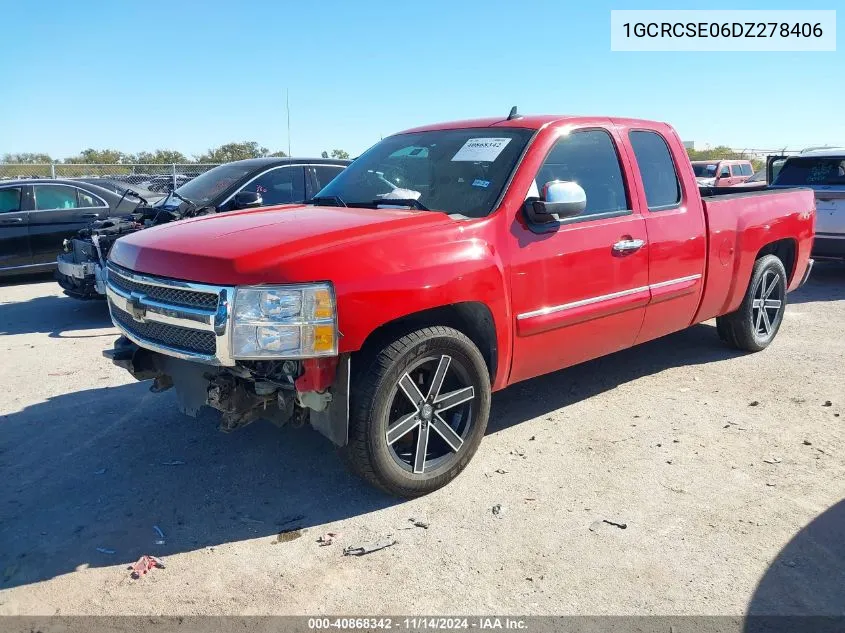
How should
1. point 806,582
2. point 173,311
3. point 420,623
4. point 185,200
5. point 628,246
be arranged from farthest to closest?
point 185,200
point 628,246
point 173,311
point 806,582
point 420,623

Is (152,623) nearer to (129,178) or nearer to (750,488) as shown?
(750,488)

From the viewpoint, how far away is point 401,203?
13.7 feet

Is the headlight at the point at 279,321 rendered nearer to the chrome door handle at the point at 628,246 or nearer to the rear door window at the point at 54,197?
the chrome door handle at the point at 628,246

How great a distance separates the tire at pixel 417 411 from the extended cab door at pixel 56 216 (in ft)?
25.8

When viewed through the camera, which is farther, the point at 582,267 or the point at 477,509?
the point at 582,267

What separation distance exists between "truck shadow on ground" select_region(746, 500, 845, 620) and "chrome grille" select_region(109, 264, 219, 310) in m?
2.61

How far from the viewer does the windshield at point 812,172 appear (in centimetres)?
942

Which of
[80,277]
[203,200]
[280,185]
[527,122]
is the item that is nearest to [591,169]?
[527,122]

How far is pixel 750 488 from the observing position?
373 centimetres

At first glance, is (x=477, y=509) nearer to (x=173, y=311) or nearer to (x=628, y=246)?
(x=173, y=311)

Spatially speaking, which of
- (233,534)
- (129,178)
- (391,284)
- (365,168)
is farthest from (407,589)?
(129,178)

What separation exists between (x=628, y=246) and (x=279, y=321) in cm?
245

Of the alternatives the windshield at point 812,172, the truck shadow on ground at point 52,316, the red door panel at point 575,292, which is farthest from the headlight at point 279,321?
the windshield at point 812,172

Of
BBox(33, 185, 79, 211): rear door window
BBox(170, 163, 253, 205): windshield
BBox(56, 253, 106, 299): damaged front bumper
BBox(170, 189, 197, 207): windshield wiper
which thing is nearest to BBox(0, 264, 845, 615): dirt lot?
BBox(56, 253, 106, 299): damaged front bumper
